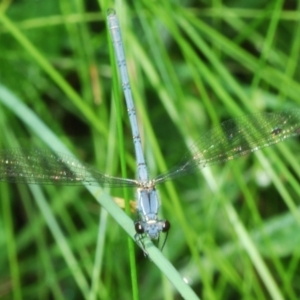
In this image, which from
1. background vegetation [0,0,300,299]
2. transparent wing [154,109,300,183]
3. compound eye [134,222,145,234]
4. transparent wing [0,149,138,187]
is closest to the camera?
compound eye [134,222,145,234]

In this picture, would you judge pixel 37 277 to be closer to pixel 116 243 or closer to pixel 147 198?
pixel 116 243

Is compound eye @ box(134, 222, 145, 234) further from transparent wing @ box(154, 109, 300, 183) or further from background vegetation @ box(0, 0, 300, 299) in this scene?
background vegetation @ box(0, 0, 300, 299)

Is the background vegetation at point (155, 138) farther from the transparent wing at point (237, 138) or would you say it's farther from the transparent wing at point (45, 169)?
the transparent wing at point (45, 169)

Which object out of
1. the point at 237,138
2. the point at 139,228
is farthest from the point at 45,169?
the point at 237,138

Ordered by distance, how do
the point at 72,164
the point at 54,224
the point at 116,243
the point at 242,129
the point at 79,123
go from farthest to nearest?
the point at 79,123 → the point at 116,243 → the point at 54,224 → the point at 242,129 → the point at 72,164

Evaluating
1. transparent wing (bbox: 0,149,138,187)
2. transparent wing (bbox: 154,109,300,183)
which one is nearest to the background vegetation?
transparent wing (bbox: 154,109,300,183)

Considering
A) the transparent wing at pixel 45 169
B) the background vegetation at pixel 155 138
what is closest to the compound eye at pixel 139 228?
the transparent wing at pixel 45 169

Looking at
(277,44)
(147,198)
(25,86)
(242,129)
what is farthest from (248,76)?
(147,198)
